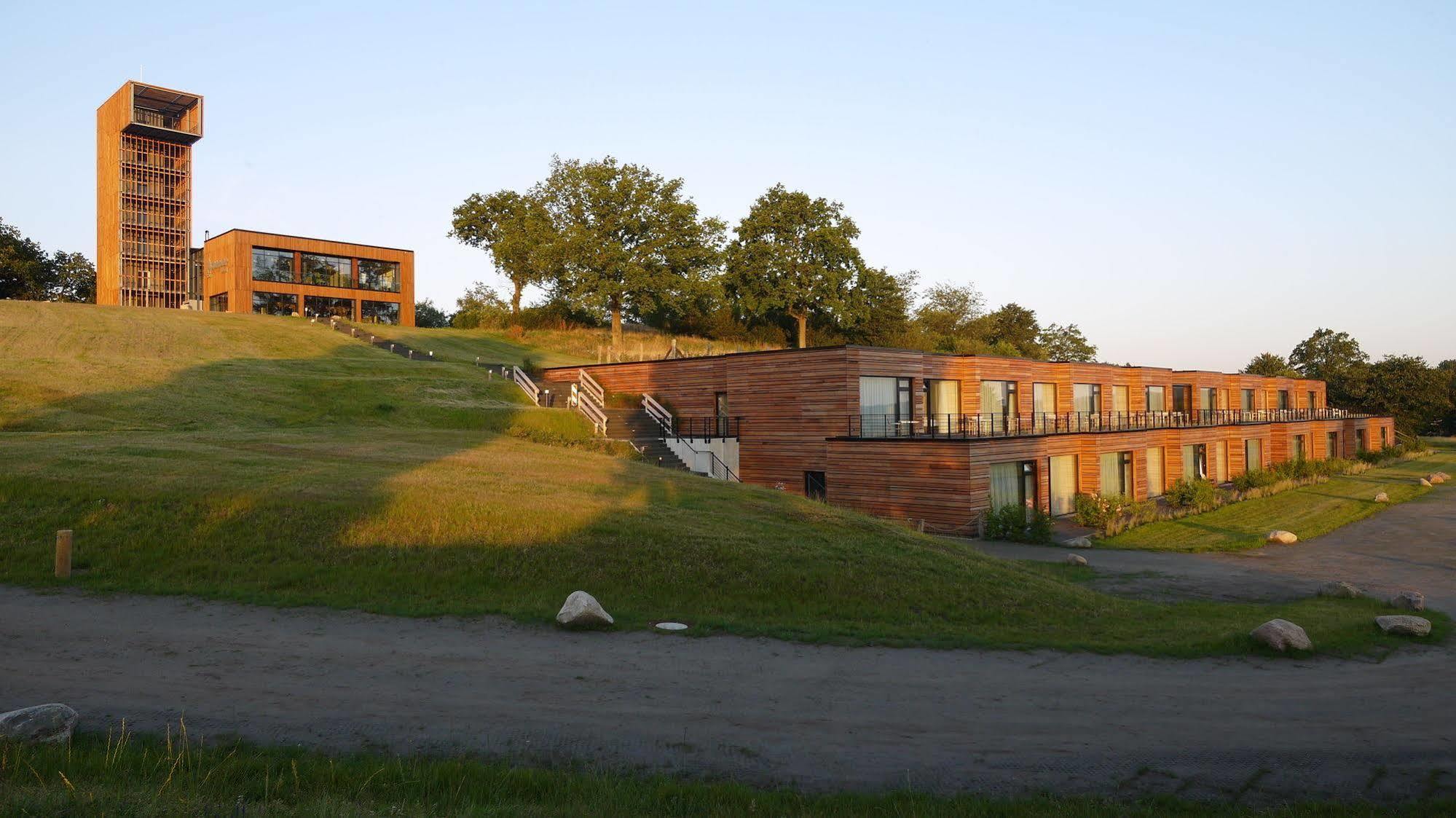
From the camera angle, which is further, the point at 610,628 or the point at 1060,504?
the point at 1060,504

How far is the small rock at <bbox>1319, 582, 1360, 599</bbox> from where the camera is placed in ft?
57.9

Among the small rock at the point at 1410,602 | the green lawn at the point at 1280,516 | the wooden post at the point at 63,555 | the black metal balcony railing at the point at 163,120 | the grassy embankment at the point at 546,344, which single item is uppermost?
the black metal balcony railing at the point at 163,120

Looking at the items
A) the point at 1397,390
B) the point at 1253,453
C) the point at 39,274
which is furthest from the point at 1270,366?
the point at 39,274

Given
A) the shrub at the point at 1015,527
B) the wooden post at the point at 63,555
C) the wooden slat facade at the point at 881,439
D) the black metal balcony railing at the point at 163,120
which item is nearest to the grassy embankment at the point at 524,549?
the wooden post at the point at 63,555

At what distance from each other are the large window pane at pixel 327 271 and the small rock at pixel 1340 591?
7263 centimetres

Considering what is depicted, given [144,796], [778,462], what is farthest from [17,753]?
[778,462]

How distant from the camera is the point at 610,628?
12445 millimetres

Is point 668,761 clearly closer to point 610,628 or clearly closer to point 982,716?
point 982,716

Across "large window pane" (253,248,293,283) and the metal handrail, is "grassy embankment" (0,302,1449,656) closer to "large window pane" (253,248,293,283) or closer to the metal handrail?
the metal handrail

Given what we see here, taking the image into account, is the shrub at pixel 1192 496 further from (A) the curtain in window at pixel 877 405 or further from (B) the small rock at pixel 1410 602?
(B) the small rock at pixel 1410 602

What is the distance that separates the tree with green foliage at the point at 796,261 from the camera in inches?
2638

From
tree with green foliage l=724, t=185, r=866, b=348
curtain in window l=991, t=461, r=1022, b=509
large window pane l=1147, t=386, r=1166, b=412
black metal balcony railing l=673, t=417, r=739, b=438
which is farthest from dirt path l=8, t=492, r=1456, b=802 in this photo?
tree with green foliage l=724, t=185, r=866, b=348

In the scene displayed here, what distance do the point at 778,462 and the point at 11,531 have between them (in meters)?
23.8

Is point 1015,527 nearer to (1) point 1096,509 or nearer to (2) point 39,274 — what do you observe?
(1) point 1096,509
